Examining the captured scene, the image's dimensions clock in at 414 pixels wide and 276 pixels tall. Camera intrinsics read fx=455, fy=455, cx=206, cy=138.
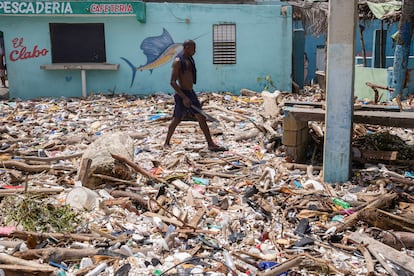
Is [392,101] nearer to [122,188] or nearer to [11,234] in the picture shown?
[122,188]

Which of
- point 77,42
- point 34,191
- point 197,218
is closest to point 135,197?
point 197,218

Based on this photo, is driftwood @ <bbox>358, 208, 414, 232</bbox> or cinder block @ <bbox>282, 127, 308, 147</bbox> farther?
cinder block @ <bbox>282, 127, 308, 147</bbox>

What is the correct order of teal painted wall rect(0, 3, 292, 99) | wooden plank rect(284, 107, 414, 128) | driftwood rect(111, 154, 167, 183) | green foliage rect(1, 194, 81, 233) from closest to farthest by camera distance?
1. green foliage rect(1, 194, 81, 233)
2. driftwood rect(111, 154, 167, 183)
3. wooden plank rect(284, 107, 414, 128)
4. teal painted wall rect(0, 3, 292, 99)

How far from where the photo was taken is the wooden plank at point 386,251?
3.70 meters

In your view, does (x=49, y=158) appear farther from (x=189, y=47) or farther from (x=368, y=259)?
(x=368, y=259)

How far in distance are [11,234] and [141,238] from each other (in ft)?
3.76

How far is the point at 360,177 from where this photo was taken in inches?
227

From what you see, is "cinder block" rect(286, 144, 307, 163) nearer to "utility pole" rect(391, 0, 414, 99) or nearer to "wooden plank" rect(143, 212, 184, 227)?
"wooden plank" rect(143, 212, 184, 227)

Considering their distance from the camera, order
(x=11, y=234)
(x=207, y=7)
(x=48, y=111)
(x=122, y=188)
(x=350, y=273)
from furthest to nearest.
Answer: (x=207, y=7)
(x=48, y=111)
(x=122, y=188)
(x=11, y=234)
(x=350, y=273)

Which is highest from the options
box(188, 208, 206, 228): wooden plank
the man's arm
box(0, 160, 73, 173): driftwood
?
the man's arm

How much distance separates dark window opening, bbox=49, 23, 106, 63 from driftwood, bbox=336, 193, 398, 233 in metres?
11.0

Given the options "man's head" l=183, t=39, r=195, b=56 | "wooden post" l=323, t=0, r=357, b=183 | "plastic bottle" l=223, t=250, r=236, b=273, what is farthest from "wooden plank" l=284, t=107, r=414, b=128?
"plastic bottle" l=223, t=250, r=236, b=273

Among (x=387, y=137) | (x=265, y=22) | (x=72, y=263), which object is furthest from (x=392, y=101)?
(x=72, y=263)

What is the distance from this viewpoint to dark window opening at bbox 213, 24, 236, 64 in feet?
45.9
